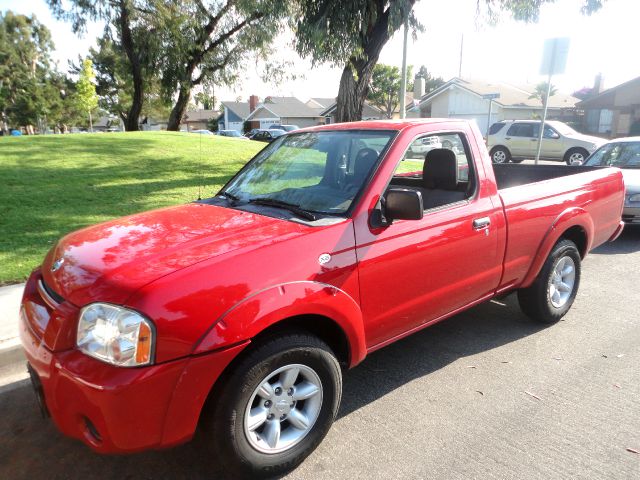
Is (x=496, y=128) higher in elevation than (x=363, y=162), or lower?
higher

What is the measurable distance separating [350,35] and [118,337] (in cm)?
944

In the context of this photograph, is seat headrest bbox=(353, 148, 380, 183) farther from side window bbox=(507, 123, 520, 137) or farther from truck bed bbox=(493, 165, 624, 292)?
side window bbox=(507, 123, 520, 137)

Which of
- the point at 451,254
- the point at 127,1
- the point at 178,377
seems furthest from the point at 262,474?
the point at 127,1

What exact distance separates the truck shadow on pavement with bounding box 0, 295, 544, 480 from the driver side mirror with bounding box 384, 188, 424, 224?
1.30m

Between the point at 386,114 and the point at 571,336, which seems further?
the point at 386,114

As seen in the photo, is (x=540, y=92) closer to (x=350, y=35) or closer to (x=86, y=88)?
(x=350, y=35)

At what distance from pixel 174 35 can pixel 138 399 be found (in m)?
21.5

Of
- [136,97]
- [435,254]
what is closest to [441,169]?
[435,254]

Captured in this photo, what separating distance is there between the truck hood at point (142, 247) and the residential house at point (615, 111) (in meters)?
Result: 39.0

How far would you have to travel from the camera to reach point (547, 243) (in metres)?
4.07

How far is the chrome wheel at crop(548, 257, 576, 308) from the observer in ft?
14.3

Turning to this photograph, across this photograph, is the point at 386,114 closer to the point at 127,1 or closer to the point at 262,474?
the point at 127,1

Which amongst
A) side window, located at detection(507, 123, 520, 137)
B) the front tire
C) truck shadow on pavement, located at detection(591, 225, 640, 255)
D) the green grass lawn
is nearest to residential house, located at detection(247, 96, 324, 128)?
side window, located at detection(507, 123, 520, 137)

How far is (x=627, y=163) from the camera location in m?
8.41
